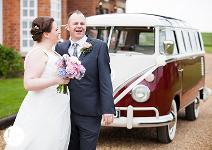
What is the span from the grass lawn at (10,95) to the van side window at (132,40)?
2.47 meters

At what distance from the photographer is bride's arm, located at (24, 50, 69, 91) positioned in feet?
14.0

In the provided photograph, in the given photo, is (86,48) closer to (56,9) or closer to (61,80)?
(61,80)

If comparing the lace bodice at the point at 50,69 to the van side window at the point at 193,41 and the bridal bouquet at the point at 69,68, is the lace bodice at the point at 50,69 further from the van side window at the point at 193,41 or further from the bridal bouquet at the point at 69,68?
the van side window at the point at 193,41

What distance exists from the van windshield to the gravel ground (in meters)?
1.45

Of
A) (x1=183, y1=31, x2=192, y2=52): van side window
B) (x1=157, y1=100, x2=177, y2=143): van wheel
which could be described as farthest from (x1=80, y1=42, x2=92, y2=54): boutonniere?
(x1=183, y1=31, x2=192, y2=52): van side window

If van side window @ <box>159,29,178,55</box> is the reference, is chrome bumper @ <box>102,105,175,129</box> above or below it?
below

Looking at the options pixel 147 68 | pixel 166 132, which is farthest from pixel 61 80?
pixel 166 132

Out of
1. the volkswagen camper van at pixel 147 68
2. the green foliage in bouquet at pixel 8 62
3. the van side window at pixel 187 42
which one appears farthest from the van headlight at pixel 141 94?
the green foliage in bouquet at pixel 8 62

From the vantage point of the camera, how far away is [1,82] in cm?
1478

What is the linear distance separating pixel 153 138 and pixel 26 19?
36.9 ft

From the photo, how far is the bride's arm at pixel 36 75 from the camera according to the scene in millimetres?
4270

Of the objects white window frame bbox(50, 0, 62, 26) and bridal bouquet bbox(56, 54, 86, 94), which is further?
white window frame bbox(50, 0, 62, 26)

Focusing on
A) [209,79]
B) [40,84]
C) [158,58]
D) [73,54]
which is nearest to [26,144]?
[40,84]

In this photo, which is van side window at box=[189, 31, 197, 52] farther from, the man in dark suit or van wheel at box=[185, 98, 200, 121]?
the man in dark suit
